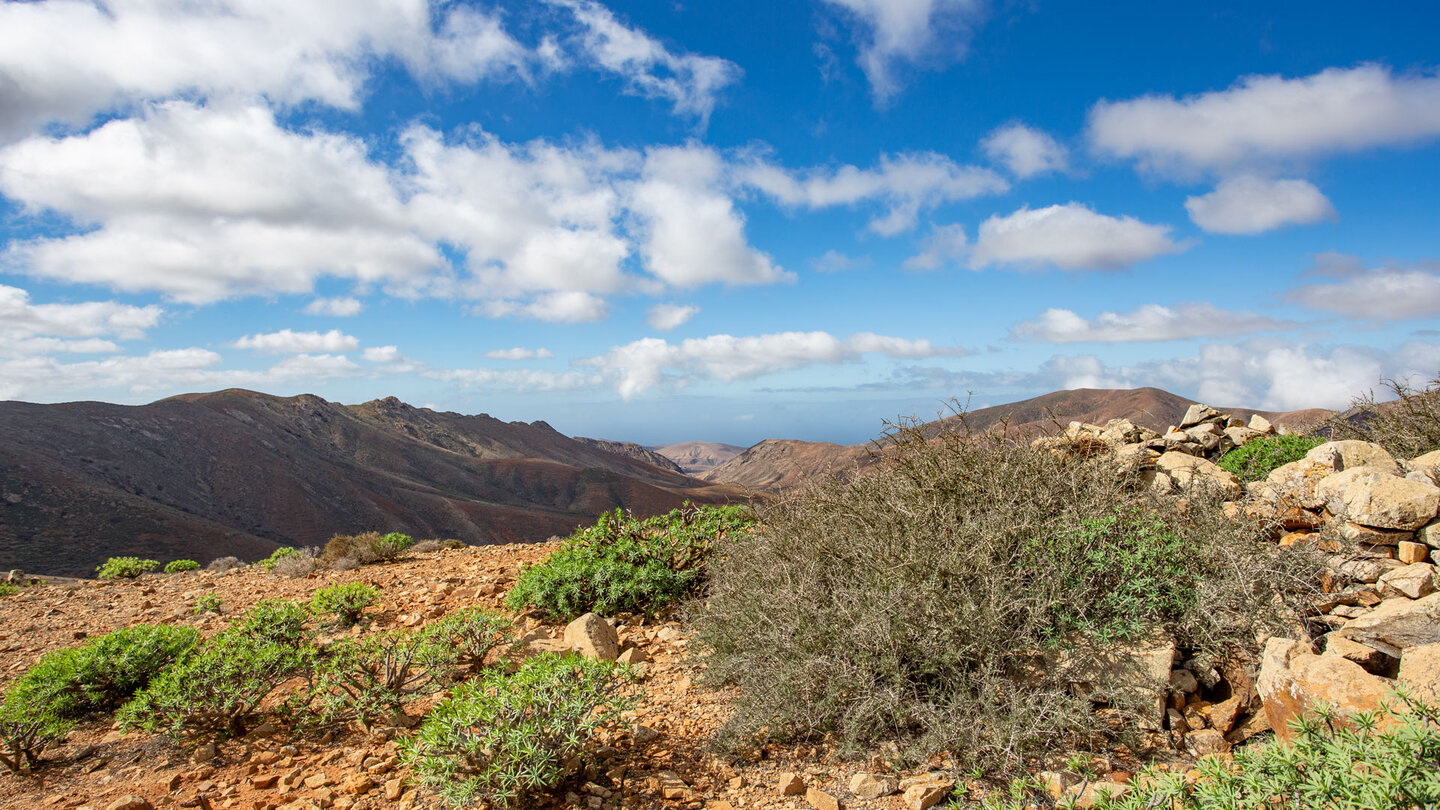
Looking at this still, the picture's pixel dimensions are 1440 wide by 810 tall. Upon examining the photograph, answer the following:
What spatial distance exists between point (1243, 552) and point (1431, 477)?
2.39m

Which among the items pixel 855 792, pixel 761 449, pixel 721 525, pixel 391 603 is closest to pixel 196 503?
pixel 391 603

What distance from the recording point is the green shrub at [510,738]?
9.66ft

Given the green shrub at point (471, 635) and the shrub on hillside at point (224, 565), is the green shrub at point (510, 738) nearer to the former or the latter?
the green shrub at point (471, 635)

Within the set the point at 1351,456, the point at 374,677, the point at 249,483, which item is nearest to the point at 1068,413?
the point at 1351,456

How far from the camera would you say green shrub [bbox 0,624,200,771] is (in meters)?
4.17

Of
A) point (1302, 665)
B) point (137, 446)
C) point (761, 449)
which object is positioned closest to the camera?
point (1302, 665)

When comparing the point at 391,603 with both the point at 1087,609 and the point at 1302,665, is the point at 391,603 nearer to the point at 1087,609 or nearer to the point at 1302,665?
the point at 1087,609

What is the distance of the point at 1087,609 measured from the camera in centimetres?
370

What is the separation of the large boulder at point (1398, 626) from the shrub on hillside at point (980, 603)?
29 centimetres

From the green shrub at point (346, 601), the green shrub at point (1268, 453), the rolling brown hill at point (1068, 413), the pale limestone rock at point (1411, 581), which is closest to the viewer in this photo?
the pale limestone rock at point (1411, 581)

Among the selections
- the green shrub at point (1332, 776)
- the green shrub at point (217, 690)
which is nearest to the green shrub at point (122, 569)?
the green shrub at point (217, 690)

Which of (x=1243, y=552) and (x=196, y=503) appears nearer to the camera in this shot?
(x=1243, y=552)

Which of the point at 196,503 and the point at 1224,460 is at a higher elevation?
the point at 1224,460

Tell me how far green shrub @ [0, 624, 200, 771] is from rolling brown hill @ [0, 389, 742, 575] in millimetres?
30105
